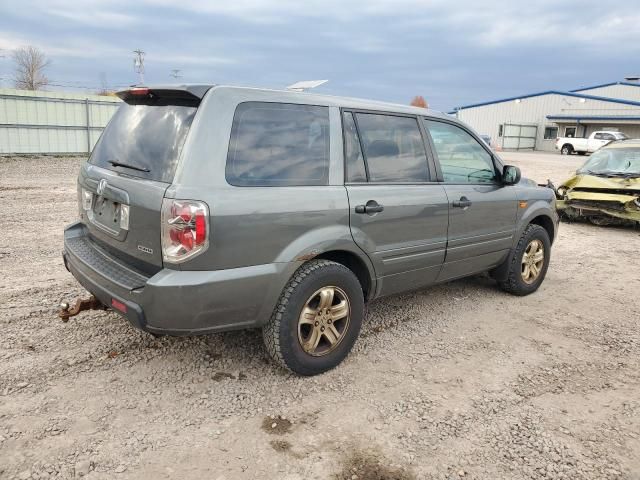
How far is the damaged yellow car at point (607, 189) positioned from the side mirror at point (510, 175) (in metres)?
5.28

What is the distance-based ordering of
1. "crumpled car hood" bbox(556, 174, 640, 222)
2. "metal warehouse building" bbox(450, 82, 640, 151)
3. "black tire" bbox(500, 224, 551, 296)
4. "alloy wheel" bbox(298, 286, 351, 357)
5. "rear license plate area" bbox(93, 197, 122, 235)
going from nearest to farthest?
"rear license plate area" bbox(93, 197, 122, 235) → "alloy wheel" bbox(298, 286, 351, 357) → "black tire" bbox(500, 224, 551, 296) → "crumpled car hood" bbox(556, 174, 640, 222) → "metal warehouse building" bbox(450, 82, 640, 151)

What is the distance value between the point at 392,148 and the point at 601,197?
6.75 m

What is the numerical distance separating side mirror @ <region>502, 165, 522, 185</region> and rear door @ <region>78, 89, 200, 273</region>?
2.93m

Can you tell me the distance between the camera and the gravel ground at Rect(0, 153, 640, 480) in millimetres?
2533

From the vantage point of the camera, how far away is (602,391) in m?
3.36

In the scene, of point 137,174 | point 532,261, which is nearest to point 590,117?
A: point 532,261

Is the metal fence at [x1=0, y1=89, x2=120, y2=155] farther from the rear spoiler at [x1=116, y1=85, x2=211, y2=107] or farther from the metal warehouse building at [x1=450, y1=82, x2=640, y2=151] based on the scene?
the metal warehouse building at [x1=450, y1=82, x2=640, y2=151]

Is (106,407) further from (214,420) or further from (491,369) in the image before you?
(491,369)

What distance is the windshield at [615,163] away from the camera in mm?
9078

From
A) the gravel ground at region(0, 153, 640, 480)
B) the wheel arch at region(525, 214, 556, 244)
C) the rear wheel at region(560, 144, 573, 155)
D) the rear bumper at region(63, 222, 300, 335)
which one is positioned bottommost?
the gravel ground at region(0, 153, 640, 480)

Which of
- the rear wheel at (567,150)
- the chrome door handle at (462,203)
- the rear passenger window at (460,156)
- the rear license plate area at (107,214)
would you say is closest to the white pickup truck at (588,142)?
the rear wheel at (567,150)

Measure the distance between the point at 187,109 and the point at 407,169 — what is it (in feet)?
5.64

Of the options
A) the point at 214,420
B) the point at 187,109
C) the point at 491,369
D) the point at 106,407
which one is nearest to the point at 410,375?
the point at 491,369

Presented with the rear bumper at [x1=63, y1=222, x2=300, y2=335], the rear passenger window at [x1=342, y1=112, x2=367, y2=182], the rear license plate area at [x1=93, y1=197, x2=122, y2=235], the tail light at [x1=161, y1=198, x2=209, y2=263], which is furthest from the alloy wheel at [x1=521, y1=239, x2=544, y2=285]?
the rear license plate area at [x1=93, y1=197, x2=122, y2=235]
